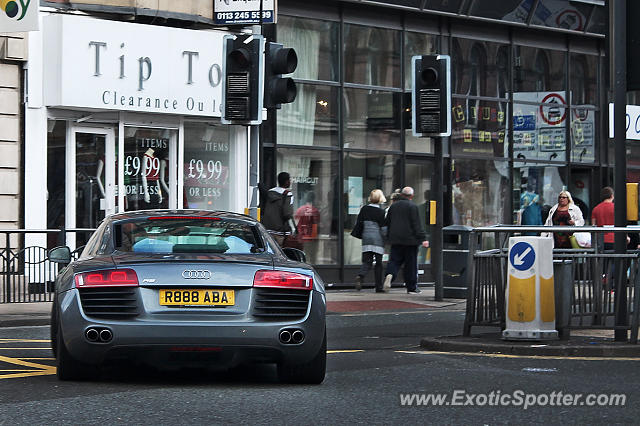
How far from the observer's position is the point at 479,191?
1022 inches

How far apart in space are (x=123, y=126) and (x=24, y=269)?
4.34m

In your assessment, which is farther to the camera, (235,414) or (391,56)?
(391,56)

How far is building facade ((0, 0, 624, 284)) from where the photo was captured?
65.8 feet

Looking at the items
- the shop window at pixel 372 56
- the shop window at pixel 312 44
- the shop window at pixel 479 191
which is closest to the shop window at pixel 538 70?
the shop window at pixel 479 191

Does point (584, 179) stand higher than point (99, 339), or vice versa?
point (584, 179)

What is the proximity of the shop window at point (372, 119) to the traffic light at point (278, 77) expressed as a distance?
851cm

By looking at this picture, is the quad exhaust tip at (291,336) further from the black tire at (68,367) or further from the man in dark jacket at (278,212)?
the man in dark jacket at (278,212)

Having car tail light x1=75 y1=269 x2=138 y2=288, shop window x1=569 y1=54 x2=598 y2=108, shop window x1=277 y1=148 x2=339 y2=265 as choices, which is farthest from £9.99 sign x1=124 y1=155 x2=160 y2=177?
car tail light x1=75 y1=269 x2=138 y2=288

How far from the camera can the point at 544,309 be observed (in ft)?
38.2

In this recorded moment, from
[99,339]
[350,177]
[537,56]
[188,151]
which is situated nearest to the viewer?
[99,339]

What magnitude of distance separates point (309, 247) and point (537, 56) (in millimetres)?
7473

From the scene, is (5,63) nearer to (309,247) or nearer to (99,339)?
(309,247)

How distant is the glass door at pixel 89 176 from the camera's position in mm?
20391

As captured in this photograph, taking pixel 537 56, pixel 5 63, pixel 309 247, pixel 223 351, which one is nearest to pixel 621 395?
pixel 223 351
